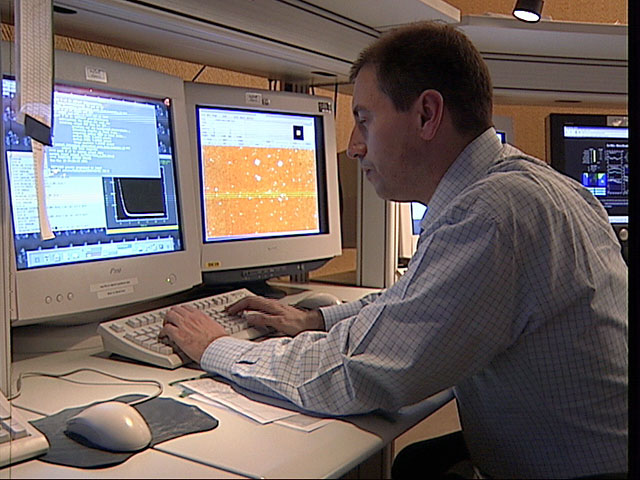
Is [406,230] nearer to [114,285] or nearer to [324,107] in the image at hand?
[324,107]

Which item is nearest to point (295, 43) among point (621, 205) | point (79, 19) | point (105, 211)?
point (79, 19)

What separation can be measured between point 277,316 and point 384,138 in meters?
0.37

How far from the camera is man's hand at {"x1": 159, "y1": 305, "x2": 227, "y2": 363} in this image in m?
1.13

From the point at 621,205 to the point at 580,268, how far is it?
1.44 metres

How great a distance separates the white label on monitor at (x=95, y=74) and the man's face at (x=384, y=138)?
0.42m

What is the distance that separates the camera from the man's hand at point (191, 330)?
44.4 inches

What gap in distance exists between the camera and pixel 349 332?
977mm

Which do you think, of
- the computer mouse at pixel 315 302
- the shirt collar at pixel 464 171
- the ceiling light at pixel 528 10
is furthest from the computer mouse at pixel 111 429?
the ceiling light at pixel 528 10

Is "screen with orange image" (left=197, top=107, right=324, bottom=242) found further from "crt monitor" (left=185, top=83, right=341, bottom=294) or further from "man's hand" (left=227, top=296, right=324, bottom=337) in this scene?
"man's hand" (left=227, top=296, right=324, bottom=337)

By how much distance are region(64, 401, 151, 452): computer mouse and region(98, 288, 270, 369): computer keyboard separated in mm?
293

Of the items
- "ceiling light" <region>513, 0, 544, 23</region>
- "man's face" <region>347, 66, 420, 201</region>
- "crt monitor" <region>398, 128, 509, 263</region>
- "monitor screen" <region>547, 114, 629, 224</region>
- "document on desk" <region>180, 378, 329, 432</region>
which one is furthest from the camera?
"monitor screen" <region>547, 114, 629, 224</region>

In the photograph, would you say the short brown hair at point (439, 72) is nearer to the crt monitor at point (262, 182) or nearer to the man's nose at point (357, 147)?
the man's nose at point (357, 147)

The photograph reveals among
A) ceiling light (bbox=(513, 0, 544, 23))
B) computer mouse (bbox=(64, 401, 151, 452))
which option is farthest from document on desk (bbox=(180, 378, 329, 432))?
ceiling light (bbox=(513, 0, 544, 23))

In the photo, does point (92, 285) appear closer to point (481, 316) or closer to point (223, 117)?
point (223, 117)
